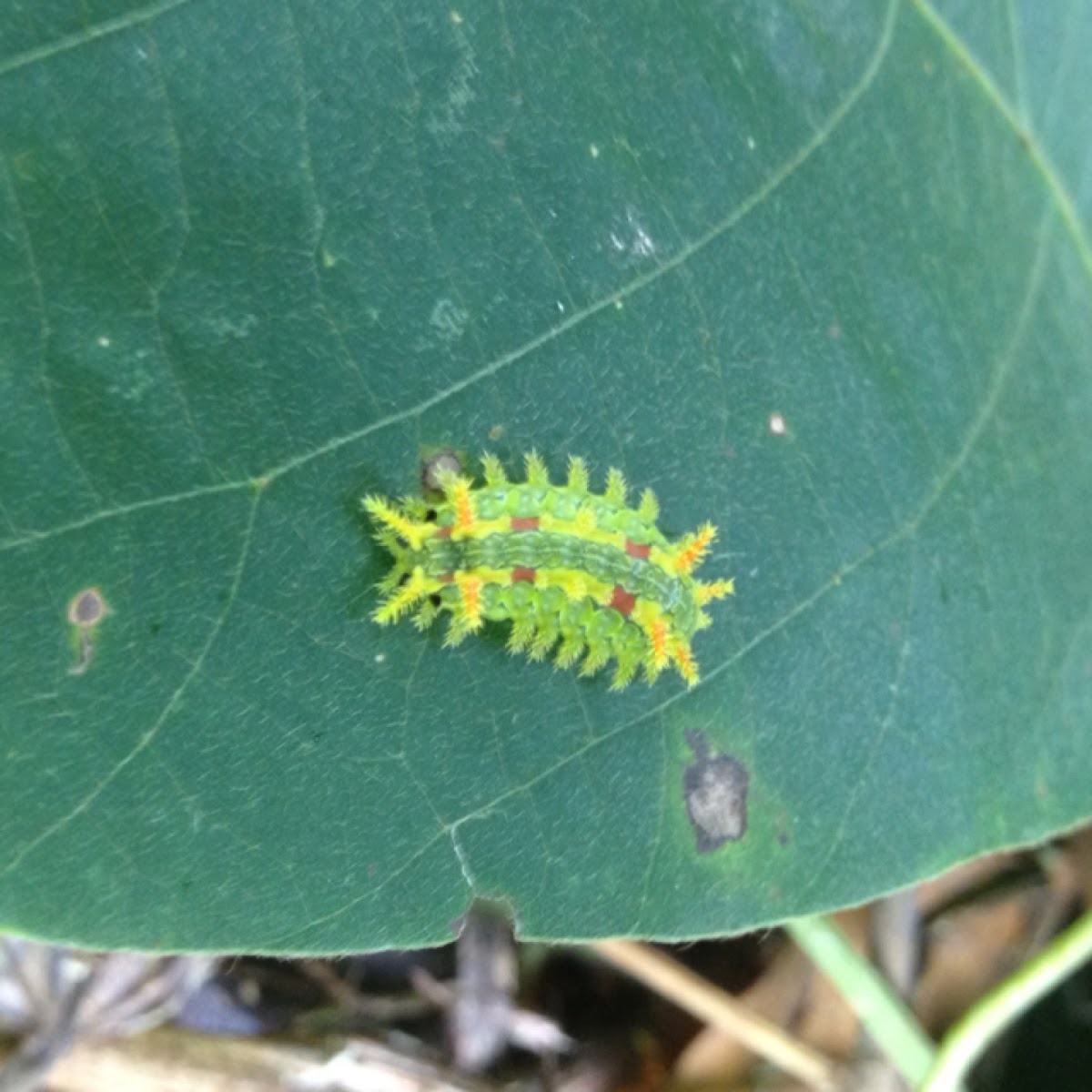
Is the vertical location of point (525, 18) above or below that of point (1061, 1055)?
above

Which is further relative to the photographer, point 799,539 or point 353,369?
point 799,539

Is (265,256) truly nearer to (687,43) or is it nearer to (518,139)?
(518,139)

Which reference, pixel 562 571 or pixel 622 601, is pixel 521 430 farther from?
pixel 622 601


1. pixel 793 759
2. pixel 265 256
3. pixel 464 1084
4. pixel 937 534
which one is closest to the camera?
pixel 265 256

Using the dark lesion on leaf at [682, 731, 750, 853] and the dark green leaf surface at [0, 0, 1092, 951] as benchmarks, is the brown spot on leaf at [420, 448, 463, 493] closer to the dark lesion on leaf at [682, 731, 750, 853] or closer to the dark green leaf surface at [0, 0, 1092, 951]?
the dark green leaf surface at [0, 0, 1092, 951]

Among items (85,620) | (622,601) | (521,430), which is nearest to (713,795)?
(622,601)

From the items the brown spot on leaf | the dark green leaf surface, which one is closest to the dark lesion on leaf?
the dark green leaf surface

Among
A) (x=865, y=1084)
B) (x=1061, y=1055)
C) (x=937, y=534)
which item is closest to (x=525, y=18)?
(x=937, y=534)
